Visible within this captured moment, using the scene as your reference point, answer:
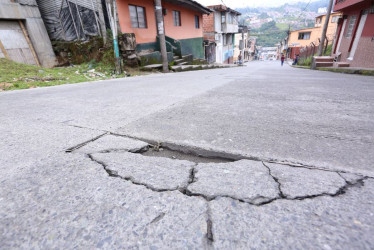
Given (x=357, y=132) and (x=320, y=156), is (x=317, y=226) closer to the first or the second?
(x=320, y=156)

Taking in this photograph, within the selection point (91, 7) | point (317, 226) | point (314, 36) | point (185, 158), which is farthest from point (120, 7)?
point (314, 36)

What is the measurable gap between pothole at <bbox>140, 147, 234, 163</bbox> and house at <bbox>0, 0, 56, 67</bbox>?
10191 mm

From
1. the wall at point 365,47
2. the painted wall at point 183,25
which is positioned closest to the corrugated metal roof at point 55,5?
the painted wall at point 183,25

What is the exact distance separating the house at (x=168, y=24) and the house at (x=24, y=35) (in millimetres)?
3940

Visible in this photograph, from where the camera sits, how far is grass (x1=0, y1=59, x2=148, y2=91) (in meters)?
5.61

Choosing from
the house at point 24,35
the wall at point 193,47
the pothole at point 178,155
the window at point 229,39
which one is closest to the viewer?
the pothole at point 178,155

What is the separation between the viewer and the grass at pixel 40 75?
5.61 meters

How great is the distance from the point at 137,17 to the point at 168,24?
112 inches

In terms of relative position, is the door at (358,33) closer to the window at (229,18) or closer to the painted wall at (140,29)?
the painted wall at (140,29)

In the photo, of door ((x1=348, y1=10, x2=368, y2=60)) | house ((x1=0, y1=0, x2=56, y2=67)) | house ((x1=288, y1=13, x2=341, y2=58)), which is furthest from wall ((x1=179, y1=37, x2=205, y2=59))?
house ((x1=288, y1=13, x2=341, y2=58))

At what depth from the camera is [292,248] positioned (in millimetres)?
709

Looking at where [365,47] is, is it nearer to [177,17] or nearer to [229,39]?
[177,17]

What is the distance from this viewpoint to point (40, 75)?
267 inches

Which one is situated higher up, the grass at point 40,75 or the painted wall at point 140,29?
the painted wall at point 140,29
